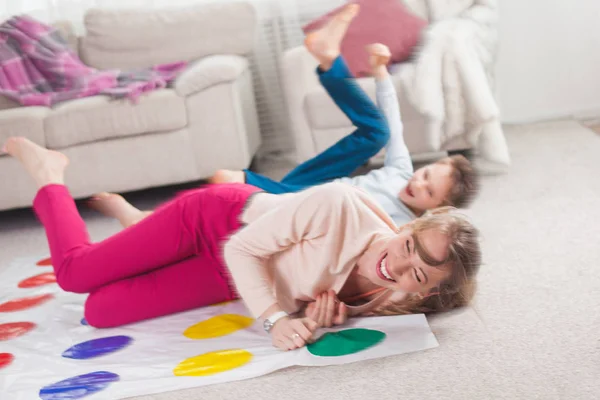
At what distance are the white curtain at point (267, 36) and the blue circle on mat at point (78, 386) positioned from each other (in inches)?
101

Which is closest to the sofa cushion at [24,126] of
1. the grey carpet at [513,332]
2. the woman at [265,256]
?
the grey carpet at [513,332]

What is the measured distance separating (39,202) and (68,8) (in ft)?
7.81

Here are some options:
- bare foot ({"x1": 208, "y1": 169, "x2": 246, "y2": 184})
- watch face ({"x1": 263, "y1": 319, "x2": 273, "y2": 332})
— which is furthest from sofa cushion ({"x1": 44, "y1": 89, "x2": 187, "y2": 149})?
watch face ({"x1": 263, "y1": 319, "x2": 273, "y2": 332})

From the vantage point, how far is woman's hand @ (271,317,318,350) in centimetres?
169

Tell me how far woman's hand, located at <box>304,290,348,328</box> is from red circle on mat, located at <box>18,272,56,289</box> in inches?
42.2

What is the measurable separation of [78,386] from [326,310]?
59 cm

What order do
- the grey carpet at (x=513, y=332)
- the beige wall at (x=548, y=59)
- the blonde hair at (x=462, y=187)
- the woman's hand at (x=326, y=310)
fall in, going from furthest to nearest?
the beige wall at (x=548, y=59) → the blonde hair at (x=462, y=187) → the woman's hand at (x=326, y=310) → the grey carpet at (x=513, y=332)

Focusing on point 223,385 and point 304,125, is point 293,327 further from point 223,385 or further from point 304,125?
point 304,125

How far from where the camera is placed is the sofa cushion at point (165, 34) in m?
3.73

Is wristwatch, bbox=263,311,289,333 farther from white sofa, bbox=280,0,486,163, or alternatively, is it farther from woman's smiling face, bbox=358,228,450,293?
white sofa, bbox=280,0,486,163

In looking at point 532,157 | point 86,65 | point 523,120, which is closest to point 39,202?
point 86,65

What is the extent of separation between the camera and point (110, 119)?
317cm

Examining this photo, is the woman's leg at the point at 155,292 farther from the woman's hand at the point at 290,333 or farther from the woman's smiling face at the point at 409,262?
the woman's smiling face at the point at 409,262

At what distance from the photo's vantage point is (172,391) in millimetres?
1601
